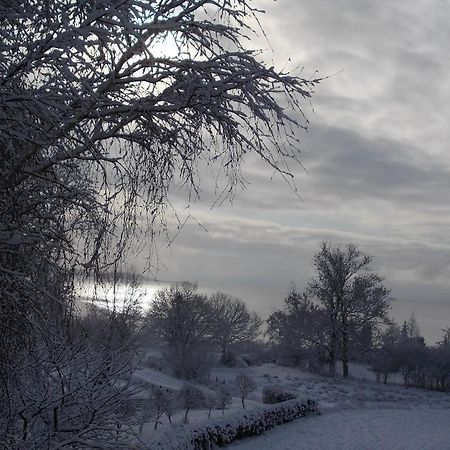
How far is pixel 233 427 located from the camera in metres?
18.5

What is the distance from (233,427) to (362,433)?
6.01 metres

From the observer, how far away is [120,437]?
649 centimetres

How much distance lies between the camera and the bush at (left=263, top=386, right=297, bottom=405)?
2730cm

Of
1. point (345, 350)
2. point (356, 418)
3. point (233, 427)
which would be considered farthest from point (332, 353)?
point (233, 427)

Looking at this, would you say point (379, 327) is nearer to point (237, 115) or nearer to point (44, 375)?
point (44, 375)

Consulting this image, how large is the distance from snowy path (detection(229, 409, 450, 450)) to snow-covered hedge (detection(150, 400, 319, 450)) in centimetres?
35

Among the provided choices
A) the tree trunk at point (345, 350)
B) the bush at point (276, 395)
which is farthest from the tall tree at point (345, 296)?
the bush at point (276, 395)

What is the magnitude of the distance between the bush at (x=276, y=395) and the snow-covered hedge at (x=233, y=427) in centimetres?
172

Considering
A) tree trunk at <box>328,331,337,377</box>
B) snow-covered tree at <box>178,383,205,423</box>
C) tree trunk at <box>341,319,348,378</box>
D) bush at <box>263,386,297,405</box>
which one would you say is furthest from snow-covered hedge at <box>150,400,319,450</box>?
tree trunk at <box>328,331,337,377</box>

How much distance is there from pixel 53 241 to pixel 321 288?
4357 centimetres

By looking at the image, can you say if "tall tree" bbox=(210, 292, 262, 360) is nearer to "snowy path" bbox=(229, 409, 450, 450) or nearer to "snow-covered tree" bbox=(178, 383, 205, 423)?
"snow-covered tree" bbox=(178, 383, 205, 423)

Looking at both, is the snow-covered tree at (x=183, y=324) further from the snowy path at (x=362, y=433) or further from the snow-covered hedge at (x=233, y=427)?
the snow-covered hedge at (x=233, y=427)

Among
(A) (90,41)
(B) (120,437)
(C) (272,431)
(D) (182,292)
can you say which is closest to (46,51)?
(A) (90,41)

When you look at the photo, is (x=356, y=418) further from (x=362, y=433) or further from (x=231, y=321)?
Answer: (x=231, y=321)
